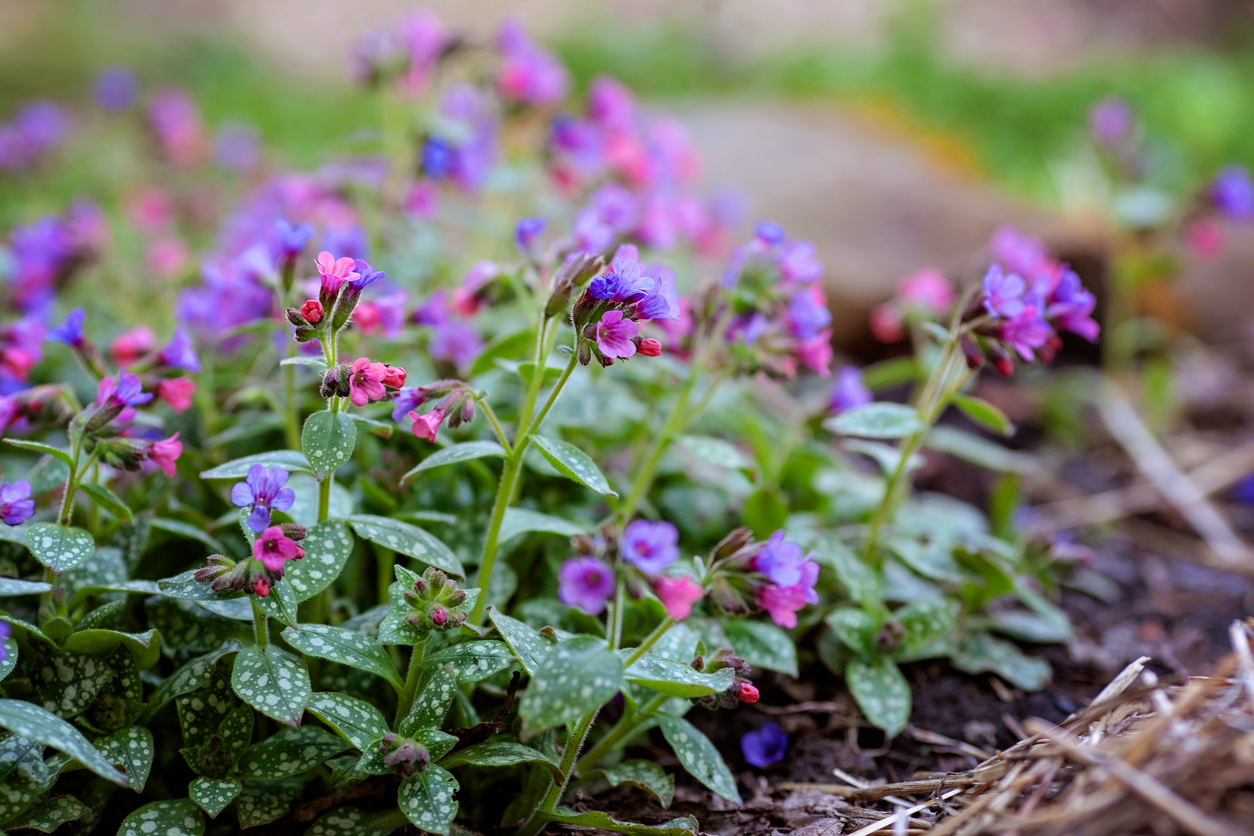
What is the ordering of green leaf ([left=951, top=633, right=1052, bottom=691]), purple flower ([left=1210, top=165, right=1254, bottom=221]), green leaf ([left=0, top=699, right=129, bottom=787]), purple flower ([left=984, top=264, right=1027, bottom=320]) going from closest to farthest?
green leaf ([left=0, top=699, right=129, bottom=787]) → purple flower ([left=984, top=264, right=1027, bottom=320]) → green leaf ([left=951, top=633, right=1052, bottom=691]) → purple flower ([left=1210, top=165, right=1254, bottom=221])

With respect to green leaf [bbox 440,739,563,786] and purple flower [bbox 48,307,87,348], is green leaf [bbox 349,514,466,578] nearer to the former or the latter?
green leaf [bbox 440,739,563,786]

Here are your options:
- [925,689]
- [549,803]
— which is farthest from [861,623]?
[549,803]

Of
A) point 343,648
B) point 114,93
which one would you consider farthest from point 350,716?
point 114,93

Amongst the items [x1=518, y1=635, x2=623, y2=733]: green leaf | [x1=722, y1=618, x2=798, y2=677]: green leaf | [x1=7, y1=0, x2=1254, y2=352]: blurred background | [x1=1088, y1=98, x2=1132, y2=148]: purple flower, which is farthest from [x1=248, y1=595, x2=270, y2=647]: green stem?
[x1=1088, y1=98, x2=1132, y2=148]: purple flower

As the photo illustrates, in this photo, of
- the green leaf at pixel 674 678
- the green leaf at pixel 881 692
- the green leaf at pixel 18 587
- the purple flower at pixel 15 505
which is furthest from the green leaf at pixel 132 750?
the green leaf at pixel 881 692

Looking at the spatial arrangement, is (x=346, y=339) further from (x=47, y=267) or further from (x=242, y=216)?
(x=242, y=216)

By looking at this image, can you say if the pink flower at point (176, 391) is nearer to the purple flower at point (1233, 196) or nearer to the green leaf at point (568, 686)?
the green leaf at point (568, 686)
